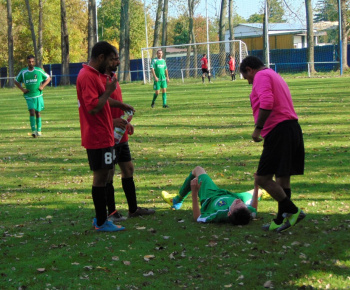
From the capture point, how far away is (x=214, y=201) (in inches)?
271

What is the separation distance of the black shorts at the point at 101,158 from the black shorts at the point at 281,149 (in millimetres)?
1709

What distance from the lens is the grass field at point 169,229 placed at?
5.11m

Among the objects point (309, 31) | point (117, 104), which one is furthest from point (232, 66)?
point (117, 104)

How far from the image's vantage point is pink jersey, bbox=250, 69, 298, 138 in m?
5.99

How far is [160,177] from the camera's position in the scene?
9.80 m

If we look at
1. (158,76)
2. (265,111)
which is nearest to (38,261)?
(265,111)

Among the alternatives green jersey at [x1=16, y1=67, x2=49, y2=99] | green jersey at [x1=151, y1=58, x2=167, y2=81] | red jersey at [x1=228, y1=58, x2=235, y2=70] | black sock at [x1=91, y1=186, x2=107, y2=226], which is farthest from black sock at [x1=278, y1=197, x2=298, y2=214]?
red jersey at [x1=228, y1=58, x2=235, y2=70]

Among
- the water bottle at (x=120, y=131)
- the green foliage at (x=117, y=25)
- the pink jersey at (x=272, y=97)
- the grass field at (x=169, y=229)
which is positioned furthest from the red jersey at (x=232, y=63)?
the green foliage at (x=117, y=25)

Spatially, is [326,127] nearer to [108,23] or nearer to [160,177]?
[160,177]

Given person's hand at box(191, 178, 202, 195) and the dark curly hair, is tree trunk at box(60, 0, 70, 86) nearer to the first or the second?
person's hand at box(191, 178, 202, 195)

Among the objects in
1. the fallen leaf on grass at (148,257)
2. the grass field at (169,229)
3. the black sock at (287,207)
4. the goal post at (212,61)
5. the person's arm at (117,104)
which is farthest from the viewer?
the goal post at (212,61)

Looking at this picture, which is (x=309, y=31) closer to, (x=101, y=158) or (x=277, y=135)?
(x=277, y=135)

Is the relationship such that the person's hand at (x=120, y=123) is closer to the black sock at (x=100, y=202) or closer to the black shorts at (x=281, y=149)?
the black sock at (x=100, y=202)

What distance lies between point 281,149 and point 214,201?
1.22m
